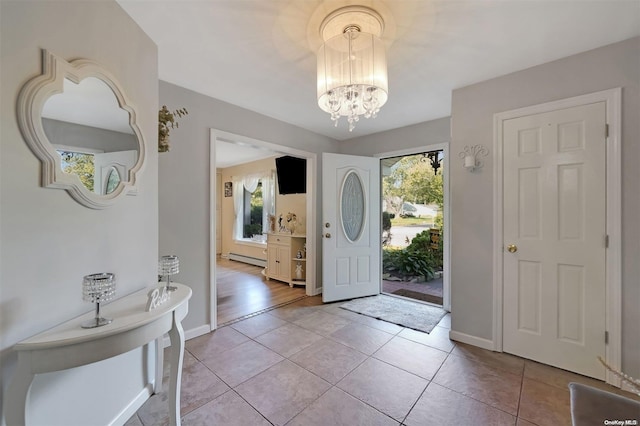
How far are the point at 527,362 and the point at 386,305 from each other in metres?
1.56

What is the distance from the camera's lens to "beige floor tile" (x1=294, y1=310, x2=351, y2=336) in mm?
2778

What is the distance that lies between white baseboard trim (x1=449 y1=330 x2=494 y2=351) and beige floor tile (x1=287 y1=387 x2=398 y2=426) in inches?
51.8

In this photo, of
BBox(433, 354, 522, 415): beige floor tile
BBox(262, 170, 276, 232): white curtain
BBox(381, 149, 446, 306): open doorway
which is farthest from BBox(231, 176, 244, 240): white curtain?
BBox(433, 354, 522, 415): beige floor tile

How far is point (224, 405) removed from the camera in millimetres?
1696

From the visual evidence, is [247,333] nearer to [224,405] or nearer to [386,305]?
[224,405]

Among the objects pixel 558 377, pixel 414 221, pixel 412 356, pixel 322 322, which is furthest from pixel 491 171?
pixel 414 221

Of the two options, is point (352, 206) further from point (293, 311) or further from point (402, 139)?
point (293, 311)

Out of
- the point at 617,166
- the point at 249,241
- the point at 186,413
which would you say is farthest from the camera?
the point at 249,241

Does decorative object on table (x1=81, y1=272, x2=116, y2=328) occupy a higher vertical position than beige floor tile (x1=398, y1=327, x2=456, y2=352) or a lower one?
higher

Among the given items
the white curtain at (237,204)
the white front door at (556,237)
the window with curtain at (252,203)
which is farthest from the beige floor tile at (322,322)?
the white curtain at (237,204)

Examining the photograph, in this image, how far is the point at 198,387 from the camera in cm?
187

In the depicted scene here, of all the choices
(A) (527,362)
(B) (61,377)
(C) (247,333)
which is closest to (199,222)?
(C) (247,333)

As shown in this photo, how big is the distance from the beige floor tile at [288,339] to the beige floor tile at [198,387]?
0.57 m

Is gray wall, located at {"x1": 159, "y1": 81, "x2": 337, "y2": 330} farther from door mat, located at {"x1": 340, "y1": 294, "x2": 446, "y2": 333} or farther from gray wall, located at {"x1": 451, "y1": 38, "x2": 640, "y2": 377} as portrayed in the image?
gray wall, located at {"x1": 451, "y1": 38, "x2": 640, "y2": 377}
